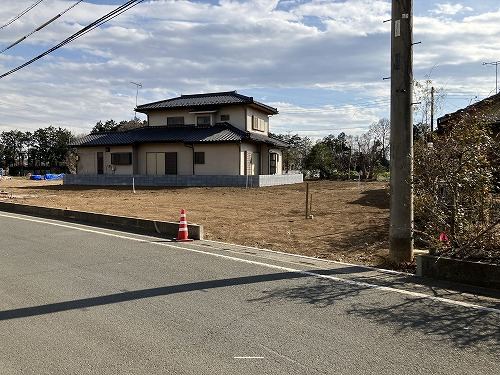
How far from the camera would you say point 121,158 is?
3128 centimetres

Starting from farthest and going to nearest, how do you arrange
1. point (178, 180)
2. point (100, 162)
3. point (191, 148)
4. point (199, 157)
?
point (100, 162) < point (191, 148) < point (199, 157) < point (178, 180)

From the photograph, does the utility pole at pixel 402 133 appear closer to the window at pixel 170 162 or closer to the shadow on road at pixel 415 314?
the shadow on road at pixel 415 314

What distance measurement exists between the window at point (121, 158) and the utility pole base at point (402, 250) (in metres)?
26.9

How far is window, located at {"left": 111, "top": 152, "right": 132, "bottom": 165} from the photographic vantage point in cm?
3094

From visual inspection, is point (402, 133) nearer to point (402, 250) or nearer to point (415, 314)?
point (402, 250)

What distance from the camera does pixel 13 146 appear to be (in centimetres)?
8681

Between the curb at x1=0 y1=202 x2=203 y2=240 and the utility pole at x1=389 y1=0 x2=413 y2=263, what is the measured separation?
474 centimetres

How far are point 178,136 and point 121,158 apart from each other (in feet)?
17.7

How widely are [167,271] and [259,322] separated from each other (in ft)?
8.59

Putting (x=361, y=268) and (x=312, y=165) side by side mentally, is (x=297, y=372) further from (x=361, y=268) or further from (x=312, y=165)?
(x=312, y=165)

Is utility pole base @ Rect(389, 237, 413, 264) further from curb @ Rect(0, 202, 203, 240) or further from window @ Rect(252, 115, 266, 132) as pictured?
window @ Rect(252, 115, 266, 132)

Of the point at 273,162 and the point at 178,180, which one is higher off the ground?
the point at 273,162

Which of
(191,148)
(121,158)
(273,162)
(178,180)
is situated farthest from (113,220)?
(273,162)

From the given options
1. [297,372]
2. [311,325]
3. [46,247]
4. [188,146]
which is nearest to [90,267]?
[46,247]
